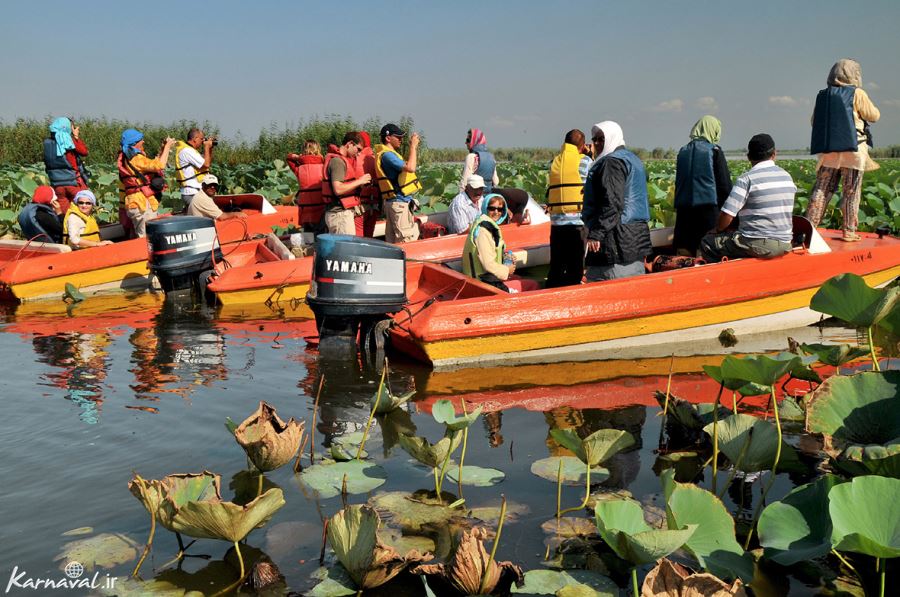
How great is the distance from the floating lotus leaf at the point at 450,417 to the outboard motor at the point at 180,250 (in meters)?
5.76

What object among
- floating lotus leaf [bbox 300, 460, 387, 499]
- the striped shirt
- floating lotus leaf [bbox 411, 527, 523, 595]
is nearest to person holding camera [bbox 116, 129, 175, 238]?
the striped shirt

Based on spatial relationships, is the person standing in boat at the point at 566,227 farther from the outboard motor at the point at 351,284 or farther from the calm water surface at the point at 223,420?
the outboard motor at the point at 351,284

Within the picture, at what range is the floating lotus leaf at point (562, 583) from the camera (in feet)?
8.97

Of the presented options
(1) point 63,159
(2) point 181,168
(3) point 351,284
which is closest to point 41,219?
(1) point 63,159

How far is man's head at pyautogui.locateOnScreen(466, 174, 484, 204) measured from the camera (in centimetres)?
793

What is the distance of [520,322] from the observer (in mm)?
5820

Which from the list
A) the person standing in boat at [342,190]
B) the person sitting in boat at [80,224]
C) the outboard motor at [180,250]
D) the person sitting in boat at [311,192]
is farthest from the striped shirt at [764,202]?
the person sitting in boat at [80,224]

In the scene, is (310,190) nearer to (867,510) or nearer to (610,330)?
(610,330)

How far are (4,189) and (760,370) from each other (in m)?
16.1

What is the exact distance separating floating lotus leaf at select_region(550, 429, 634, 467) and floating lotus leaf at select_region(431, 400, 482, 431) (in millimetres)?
321

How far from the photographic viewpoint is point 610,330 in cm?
610

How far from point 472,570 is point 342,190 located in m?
6.40

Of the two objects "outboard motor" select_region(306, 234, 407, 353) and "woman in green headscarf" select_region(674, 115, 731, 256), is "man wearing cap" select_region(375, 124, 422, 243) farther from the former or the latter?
"woman in green headscarf" select_region(674, 115, 731, 256)

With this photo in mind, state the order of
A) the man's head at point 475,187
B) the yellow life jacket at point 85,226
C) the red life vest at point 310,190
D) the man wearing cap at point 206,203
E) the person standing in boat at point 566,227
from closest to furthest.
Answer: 1. the person standing in boat at point 566,227
2. the man's head at point 475,187
3. the red life vest at point 310,190
4. the yellow life jacket at point 85,226
5. the man wearing cap at point 206,203
